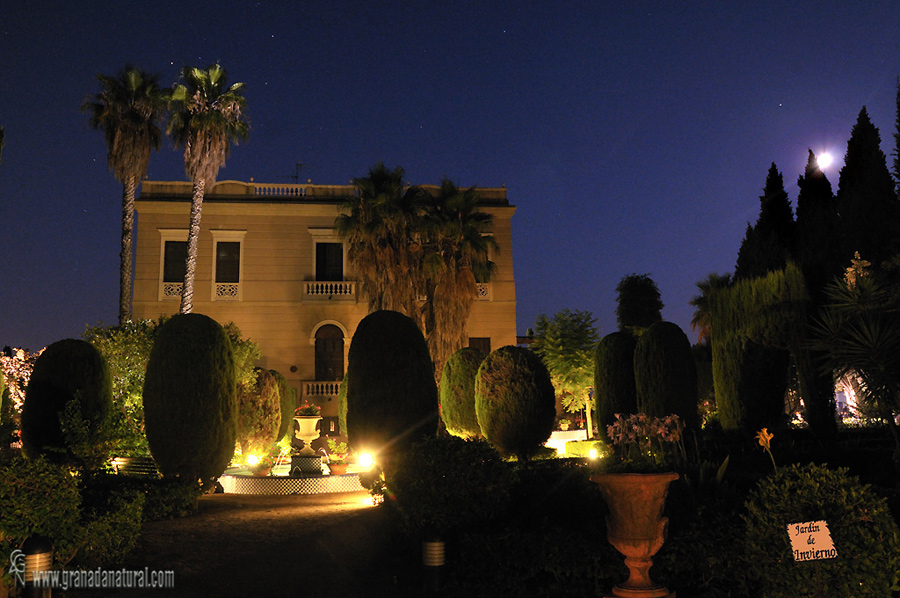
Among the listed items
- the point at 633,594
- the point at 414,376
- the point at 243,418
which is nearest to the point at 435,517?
the point at 633,594

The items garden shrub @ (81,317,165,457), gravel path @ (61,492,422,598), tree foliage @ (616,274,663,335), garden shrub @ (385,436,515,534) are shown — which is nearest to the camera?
gravel path @ (61,492,422,598)

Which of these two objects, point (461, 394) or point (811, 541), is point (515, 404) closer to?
point (461, 394)

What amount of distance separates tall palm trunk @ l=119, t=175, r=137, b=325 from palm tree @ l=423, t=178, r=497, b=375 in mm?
10551

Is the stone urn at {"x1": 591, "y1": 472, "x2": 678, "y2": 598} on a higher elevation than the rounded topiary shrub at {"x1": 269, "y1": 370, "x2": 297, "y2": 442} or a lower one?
lower

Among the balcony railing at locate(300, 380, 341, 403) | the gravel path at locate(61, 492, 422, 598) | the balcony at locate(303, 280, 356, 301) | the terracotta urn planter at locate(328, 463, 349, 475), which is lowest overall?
the gravel path at locate(61, 492, 422, 598)

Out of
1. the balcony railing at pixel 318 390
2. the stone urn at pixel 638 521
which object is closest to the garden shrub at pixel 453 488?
the stone urn at pixel 638 521

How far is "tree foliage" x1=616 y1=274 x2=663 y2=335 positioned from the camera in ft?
114

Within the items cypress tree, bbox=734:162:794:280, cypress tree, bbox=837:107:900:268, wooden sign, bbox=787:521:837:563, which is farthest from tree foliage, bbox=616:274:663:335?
wooden sign, bbox=787:521:837:563

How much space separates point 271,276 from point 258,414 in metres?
10.6

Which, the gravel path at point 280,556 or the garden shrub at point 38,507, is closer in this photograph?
the garden shrub at point 38,507

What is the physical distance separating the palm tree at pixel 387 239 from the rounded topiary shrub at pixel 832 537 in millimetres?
19229

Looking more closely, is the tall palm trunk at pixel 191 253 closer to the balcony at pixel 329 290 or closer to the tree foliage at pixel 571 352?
the balcony at pixel 329 290

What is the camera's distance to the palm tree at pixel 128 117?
2289 cm

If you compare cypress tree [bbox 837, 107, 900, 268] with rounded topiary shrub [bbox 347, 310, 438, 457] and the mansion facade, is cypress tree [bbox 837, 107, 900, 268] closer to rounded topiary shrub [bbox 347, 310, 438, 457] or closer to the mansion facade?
the mansion facade
